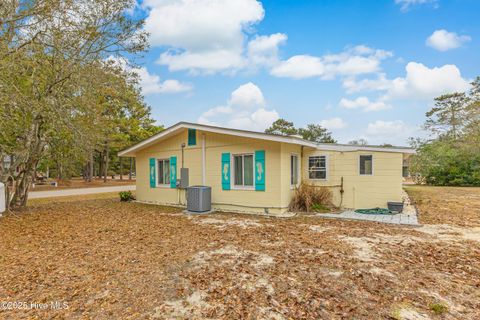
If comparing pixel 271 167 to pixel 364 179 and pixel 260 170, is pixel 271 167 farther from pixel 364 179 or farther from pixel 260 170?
pixel 364 179

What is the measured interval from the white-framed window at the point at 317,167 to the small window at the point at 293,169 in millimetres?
585

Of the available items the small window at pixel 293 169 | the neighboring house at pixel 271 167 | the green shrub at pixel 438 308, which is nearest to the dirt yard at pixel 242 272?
the green shrub at pixel 438 308

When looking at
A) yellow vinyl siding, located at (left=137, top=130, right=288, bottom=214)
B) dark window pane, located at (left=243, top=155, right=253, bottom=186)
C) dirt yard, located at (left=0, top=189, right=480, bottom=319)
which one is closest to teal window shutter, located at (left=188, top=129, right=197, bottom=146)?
yellow vinyl siding, located at (left=137, top=130, right=288, bottom=214)

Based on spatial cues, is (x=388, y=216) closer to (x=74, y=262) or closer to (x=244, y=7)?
(x=74, y=262)

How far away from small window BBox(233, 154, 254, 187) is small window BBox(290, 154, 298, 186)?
1.37 m

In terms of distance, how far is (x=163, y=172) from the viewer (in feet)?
36.1

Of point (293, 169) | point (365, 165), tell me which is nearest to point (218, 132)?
point (293, 169)

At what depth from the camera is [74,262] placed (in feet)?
13.7

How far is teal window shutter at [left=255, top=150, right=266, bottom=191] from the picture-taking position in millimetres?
8242

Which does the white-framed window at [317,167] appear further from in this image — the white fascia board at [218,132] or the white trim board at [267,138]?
the white fascia board at [218,132]

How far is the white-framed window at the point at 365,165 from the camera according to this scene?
862cm

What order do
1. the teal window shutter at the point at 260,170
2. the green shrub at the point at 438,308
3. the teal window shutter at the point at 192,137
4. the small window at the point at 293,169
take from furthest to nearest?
the teal window shutter at the point at 192,137, the small window at the point at 293,169, the teal window shutter at the point at 260,170, the green shrub at the point at 438,308

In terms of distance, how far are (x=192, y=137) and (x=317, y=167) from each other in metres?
4.72

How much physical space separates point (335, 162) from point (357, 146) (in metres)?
0.89
